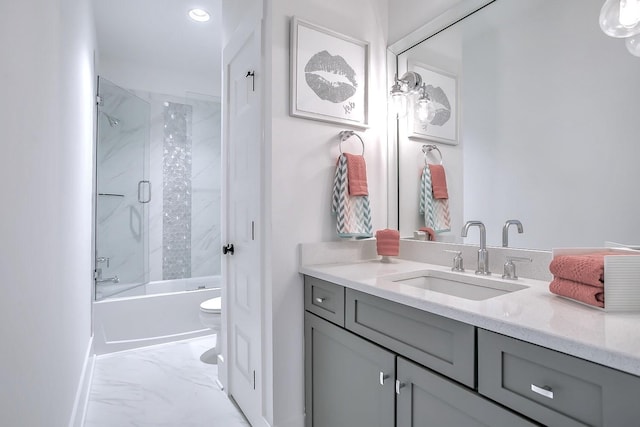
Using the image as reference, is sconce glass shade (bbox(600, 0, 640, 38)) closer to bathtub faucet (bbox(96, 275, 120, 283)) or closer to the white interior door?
the white interior door

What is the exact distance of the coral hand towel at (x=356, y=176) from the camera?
1.67 metres

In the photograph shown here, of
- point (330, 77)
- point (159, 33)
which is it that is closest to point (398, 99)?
point (330, 77)

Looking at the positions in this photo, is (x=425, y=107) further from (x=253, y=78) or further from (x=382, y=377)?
(x=382, y=377)

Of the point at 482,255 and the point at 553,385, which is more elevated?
the point at 482,255

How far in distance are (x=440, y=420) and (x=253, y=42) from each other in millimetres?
1780

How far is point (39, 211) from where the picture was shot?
1056 mm

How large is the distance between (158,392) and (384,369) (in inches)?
65.7

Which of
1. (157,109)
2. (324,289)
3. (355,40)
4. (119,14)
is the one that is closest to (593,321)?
(324,289)

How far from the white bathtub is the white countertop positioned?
2320 mm

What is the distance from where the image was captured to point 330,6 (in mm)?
1721

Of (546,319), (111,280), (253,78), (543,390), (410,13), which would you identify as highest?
(410,13)

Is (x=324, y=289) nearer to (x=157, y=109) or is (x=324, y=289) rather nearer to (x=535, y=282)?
(x=535, y=282)

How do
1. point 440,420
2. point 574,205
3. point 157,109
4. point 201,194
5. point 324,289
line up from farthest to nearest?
point 201,194 < point 157,109 < point 324,289 < point 574,205 < point 440,420

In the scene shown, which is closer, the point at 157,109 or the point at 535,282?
the point at 535,282
